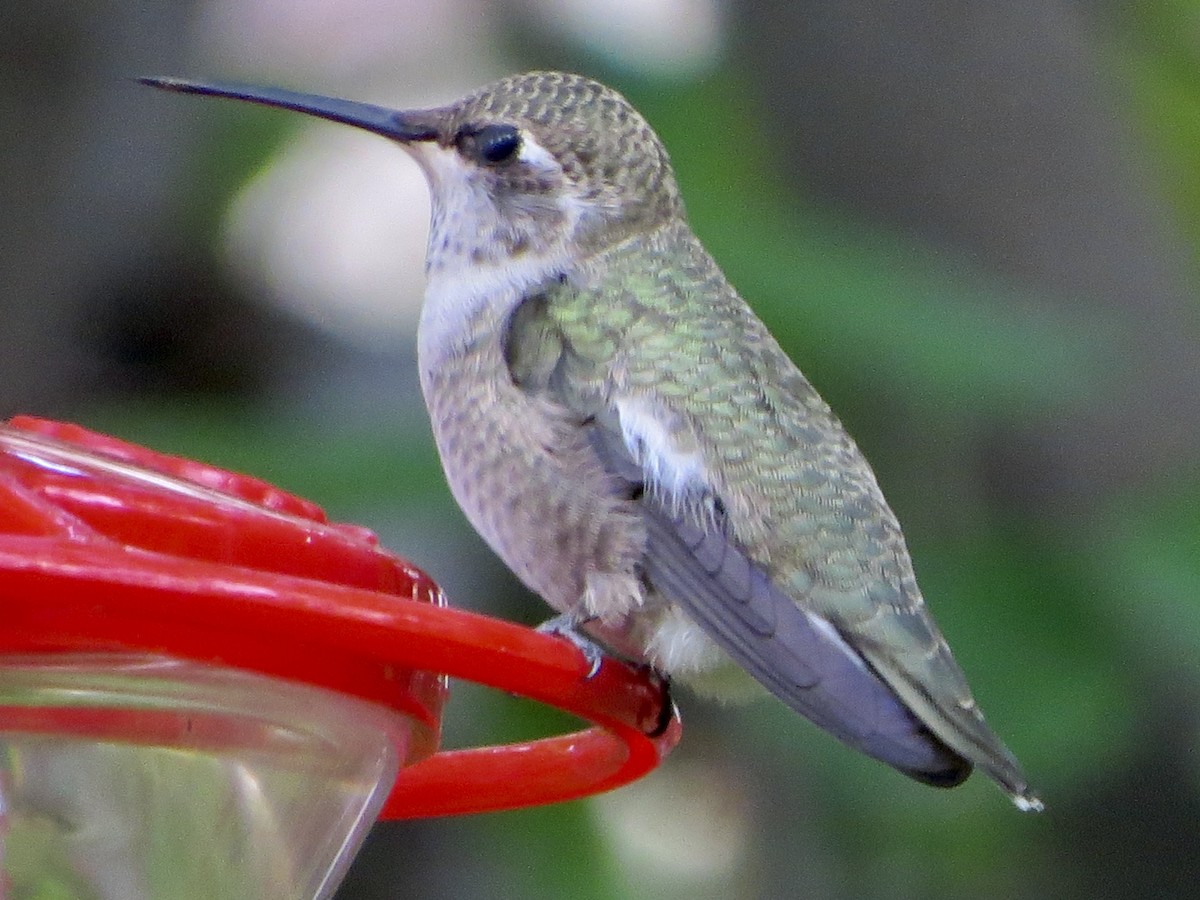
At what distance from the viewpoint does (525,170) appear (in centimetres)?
317

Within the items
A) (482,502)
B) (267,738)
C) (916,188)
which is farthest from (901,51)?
(267,738)

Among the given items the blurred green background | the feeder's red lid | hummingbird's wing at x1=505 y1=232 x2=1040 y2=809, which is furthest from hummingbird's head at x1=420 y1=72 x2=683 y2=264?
the feeder's red lid

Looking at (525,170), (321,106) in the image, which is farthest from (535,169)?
(321,106)

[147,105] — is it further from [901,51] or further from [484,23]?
[901,51]

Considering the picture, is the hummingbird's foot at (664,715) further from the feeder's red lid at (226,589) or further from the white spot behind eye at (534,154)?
the white spot behind eye at (534,154)

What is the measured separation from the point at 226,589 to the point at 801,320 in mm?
2363

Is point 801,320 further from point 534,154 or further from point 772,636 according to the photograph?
point 772,636

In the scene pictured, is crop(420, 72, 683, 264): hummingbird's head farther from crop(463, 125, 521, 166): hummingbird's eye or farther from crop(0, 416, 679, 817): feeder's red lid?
crop(0, 416, 679, 817): feeder's red lid

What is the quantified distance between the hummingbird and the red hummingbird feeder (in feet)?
1.30

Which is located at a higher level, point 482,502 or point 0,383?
point 482,502

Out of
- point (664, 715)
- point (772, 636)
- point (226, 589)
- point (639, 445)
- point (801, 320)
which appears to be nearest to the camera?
point (226, 589)

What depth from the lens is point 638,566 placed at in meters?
2.54

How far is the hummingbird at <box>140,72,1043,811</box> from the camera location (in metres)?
A: 2.42

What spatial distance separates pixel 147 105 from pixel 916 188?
2.10 metres
